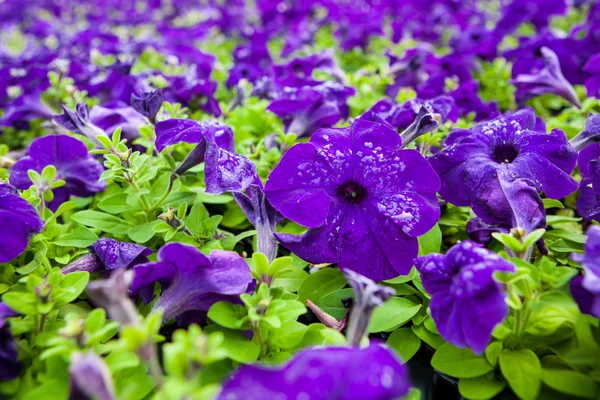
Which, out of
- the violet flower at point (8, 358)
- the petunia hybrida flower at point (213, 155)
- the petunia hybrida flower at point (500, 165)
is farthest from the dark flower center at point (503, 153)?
the violet flower at point (8, 358)

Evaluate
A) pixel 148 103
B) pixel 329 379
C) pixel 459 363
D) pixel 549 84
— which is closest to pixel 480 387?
pixel 459 363

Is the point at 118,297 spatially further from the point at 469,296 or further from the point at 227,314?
the point at 469,296

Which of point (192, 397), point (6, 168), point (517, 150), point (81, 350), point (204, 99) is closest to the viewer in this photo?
point (192, 397)

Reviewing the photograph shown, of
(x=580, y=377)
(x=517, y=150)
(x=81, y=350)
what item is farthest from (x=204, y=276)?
(x=517, y=150)

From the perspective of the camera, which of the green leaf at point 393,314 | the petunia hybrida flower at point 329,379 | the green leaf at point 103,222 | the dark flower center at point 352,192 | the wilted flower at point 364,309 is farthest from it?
the green leaf at point 103,222

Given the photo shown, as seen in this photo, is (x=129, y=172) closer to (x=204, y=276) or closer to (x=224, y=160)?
(x=224, y=160)

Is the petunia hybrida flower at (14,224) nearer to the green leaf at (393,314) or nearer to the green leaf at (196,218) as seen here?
the green leaf at (196,218)
